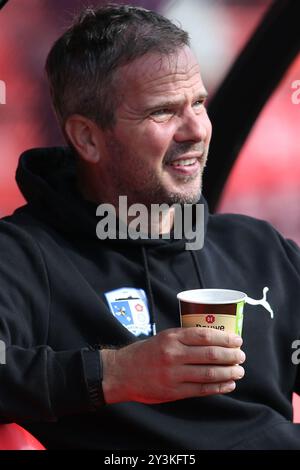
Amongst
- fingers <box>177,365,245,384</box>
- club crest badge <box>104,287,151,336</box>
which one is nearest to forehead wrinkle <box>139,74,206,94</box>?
club crest badge <box>104,287,151,336</box>

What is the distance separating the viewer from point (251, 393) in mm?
1713

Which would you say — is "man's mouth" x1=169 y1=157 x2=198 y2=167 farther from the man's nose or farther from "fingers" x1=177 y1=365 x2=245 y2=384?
"fingers" x1=177 y1=365 x2=245 y2=384

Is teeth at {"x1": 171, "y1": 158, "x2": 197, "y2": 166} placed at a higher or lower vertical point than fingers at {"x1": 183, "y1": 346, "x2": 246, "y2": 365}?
higher

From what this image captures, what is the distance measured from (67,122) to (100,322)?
516 mm

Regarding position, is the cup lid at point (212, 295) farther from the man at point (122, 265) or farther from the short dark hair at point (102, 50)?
the short dark hair at point (102, 50)

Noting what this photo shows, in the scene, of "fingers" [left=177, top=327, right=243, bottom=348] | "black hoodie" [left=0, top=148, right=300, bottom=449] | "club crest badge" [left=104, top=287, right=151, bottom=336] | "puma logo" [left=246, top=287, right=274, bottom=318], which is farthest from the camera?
"puma logo" [left=246, top=287, right=274, bottom=318]

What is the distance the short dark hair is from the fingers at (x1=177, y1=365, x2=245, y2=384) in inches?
27.3

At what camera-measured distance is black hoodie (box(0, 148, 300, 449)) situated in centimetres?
142

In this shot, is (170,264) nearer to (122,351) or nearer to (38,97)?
(122,351)

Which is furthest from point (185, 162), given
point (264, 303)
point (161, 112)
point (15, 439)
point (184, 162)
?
point (15, 439)

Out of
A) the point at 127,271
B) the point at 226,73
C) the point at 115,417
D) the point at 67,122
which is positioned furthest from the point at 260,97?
the point at 115,417

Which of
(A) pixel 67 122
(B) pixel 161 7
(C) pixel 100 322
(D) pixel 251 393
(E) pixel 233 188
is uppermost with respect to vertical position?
(B) pixel 161 7

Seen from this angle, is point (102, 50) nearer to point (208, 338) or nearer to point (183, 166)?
point (183, 166)

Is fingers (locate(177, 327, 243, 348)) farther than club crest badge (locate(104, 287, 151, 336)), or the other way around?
club crest badge (locate(104, 287, 151, 336))
